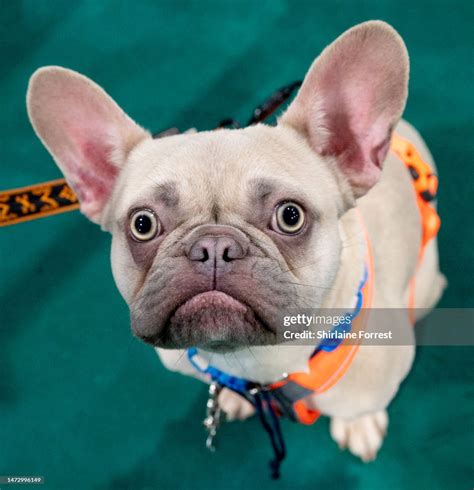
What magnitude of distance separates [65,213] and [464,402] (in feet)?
4.93

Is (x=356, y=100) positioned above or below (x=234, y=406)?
above

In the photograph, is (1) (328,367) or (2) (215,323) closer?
(2) (215,323)

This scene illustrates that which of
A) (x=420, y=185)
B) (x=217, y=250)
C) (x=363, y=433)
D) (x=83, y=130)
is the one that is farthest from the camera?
(x=363, y=433)

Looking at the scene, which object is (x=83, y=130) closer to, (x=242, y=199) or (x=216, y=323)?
(x=242, y=199)

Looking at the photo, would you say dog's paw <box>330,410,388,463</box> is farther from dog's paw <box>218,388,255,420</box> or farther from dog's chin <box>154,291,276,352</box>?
dog's chin <box>154,291,276,352</box>

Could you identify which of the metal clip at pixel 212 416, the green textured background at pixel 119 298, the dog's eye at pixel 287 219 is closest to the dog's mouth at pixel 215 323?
the dog's eye at pixel 287 219

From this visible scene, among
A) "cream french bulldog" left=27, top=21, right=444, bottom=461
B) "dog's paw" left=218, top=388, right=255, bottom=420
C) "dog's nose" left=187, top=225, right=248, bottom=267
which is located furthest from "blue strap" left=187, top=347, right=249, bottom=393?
"dog's nose" left=187, top=225, right=248, bottom=267

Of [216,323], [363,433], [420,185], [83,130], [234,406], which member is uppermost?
[83,130]

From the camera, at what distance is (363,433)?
1771 mm

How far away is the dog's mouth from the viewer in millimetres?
981

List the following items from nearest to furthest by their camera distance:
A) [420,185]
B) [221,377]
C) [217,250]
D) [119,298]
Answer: [217,250] < [221,377] < [420,185] < [119,298]

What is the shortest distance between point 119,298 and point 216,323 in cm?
113

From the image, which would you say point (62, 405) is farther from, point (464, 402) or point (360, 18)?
point (360, 18)

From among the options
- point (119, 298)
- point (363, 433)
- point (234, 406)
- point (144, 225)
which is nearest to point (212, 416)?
point (234, 406)
